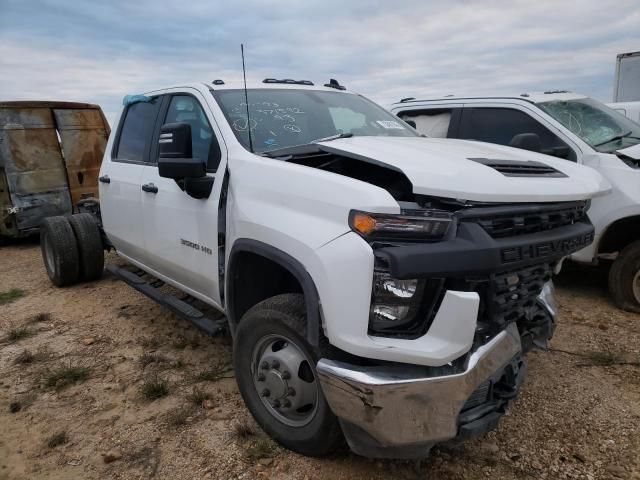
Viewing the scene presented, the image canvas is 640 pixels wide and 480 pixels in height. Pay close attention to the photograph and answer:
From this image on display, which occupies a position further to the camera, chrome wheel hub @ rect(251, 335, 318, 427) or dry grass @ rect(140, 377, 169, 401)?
dry grass @ rect(140, 377, 169, 401)

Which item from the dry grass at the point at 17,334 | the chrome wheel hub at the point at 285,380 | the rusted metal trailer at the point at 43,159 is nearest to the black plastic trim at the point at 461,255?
the chrome wheel hub at the point at 285,380

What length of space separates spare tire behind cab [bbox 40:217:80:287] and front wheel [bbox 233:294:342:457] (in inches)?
146

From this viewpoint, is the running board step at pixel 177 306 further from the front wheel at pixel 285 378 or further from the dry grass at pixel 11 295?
the dry grass at pixel 11 295

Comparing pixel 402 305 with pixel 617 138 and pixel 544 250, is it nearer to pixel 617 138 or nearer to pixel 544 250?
pixel 544 250

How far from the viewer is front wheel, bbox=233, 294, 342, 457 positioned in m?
2.47

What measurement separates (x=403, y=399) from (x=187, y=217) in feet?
6.45

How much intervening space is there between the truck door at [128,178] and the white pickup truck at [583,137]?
2674mm

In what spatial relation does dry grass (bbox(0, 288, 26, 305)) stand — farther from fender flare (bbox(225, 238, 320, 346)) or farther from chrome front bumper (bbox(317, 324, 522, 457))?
chrome front bumper (bbox(317, 324, 522, 457))

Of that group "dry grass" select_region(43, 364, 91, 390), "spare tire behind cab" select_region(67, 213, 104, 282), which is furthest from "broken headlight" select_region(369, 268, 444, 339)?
"spare tire behind cab" select_region(67, 213, 104, 282)

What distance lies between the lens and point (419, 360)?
205cm

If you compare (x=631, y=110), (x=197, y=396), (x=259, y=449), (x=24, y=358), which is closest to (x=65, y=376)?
(x=24, y=358)

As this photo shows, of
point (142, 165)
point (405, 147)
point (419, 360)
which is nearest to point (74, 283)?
point (142, 165)

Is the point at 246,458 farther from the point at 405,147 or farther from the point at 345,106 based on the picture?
the point at 345,106

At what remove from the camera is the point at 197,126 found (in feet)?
11.6
